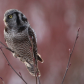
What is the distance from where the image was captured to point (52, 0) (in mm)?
4668

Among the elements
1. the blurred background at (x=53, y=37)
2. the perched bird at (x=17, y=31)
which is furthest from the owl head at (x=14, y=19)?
the blurred background at (x=53, y=37)

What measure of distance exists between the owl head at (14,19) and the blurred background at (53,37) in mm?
2309

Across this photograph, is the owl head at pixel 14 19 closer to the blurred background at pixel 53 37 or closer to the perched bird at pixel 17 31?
the perched bird at pixel 17 31

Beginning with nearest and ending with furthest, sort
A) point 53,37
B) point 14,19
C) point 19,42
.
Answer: point 14,19
point 19,42
point 53,37

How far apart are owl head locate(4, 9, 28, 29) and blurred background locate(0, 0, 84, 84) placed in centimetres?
231

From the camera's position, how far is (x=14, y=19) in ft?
6.98

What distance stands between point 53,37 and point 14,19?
8.36 ft

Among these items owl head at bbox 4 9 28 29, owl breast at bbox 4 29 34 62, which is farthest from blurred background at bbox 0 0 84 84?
owl head at bbox 4 9 28 29

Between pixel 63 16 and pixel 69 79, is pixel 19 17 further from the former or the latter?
pixel 69 79

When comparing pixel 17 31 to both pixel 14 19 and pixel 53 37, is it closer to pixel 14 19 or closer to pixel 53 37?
pixel 14 19

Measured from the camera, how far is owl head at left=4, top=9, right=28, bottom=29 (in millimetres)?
2092

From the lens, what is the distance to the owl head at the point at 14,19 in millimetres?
2092

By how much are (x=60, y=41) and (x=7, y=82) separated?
77.6 inches

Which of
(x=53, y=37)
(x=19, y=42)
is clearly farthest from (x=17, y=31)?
(x=53, y=37)
